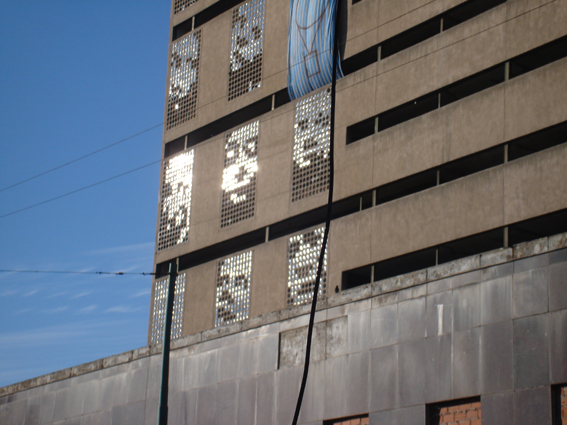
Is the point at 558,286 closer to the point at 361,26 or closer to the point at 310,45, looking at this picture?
the point at 361,26

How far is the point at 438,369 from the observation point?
18.4 meters

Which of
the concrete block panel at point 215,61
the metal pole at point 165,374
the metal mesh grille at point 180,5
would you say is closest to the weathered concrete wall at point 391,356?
the metal pole at point 165,374

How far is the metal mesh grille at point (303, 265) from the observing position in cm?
2967

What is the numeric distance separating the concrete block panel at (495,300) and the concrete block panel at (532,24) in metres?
10.2

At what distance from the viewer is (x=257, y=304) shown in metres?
31.9

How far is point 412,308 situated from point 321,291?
10219mm

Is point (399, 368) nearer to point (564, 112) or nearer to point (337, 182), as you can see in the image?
point (564, 112)

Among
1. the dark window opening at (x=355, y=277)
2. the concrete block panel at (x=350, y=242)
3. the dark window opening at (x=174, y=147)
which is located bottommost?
the dark window opening at (x=355, y=277)

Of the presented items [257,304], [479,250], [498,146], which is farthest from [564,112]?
[257,304]

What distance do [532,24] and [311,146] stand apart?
864 cm

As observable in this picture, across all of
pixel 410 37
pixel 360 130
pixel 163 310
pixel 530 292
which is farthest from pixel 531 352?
pixel 163 310

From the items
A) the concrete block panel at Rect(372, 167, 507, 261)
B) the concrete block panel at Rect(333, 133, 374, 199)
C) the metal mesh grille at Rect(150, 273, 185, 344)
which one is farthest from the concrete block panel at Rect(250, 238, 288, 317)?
the metal mesh grille at Rect(150, 273, 185, 344)

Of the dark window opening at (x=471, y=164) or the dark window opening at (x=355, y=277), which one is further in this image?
the dark window opening at (x=355, y=277)

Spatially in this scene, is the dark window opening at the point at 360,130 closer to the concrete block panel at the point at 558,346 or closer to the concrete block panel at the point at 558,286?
the concrete block panel at the point at 558,286
